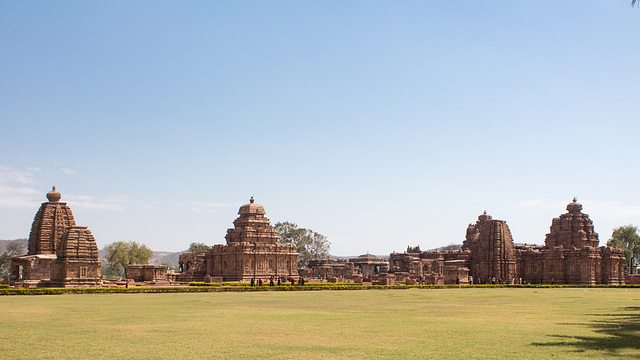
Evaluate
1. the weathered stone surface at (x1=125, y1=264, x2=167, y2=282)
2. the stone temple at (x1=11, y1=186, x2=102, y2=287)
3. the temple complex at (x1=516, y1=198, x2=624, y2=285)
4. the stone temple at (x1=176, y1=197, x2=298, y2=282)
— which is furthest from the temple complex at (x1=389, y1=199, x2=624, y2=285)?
the stone temple at (x1=11, y1=186, x2=102, y2=287)

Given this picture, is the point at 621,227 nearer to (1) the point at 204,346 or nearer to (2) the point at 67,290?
(2) the point at 67,290

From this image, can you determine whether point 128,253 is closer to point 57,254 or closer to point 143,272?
point 143,272

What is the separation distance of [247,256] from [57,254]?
29.0m

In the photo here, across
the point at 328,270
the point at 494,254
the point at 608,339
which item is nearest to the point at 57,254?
the point at 608,339

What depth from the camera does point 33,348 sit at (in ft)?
42.2

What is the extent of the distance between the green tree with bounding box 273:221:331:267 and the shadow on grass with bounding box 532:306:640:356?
9400 centimetres

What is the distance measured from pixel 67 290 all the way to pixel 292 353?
2805 cm

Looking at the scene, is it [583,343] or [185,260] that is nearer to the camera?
[583,343]

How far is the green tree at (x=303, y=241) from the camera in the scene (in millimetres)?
112188

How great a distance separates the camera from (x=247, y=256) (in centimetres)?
7081

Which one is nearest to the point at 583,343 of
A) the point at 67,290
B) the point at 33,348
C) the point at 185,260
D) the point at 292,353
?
the point at 292,353

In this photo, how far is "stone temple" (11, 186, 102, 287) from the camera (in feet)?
142

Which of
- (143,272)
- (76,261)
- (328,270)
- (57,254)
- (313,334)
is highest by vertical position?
(57,254)

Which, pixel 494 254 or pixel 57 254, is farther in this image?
pixel 494 254
